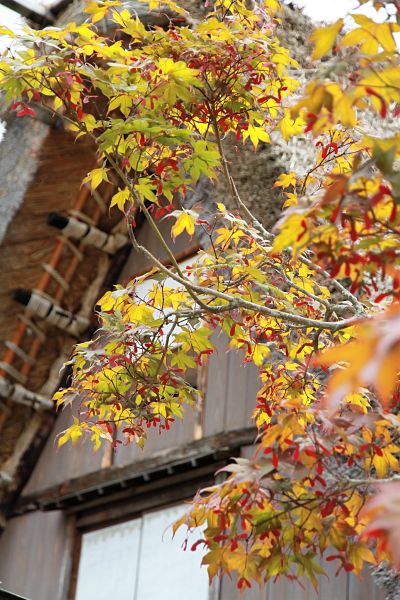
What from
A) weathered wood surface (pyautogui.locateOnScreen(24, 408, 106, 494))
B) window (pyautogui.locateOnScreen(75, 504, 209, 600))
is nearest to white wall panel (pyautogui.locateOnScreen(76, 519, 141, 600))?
window (pyautogui.locateOnScreen(75, 504, 209, 600))

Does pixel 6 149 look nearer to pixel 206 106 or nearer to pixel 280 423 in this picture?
pixel 206 106

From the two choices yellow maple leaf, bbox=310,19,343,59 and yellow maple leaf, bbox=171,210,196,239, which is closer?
yellow maple leaf, bbox=310,19,343,59

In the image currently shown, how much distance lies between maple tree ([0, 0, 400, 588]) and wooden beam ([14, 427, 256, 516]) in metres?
1.13

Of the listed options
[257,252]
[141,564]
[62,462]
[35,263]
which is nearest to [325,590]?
[141,564]

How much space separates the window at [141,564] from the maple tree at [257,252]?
5.05ft

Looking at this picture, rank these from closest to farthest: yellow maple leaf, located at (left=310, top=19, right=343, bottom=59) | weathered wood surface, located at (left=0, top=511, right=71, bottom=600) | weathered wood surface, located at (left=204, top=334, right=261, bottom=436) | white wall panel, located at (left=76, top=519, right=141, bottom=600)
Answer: yellow maple leaf, located at (left=310, top=19, right=343, bottom=59)
weathered wood surface, located at (left=204, top=334, right=261, bottom=436)
white wall panel, located at (left=76, top=519, right=141, bottom=600)
weathered wood surface, located at (left=0, top=511, right=71, bottom=600)

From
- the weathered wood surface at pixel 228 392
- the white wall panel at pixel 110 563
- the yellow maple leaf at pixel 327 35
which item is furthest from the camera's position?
the white wall panel at pixel 110 563

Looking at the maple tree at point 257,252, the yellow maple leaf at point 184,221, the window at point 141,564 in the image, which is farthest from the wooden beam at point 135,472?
the yellow maple leaf at point 184,221

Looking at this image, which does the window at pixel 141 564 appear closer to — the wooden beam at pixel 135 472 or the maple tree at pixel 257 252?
the wooden beam at pixel 135 472

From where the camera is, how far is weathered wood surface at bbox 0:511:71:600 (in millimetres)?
6580

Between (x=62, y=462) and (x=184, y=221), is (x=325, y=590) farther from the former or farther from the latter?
(x=62, y=462)

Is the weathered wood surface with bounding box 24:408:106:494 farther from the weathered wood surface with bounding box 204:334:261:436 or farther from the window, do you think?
the weathered wood surface with bounding box 204:334:261:436

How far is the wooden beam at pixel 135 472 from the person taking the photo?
18.5 ft

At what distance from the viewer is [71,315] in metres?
7.25
